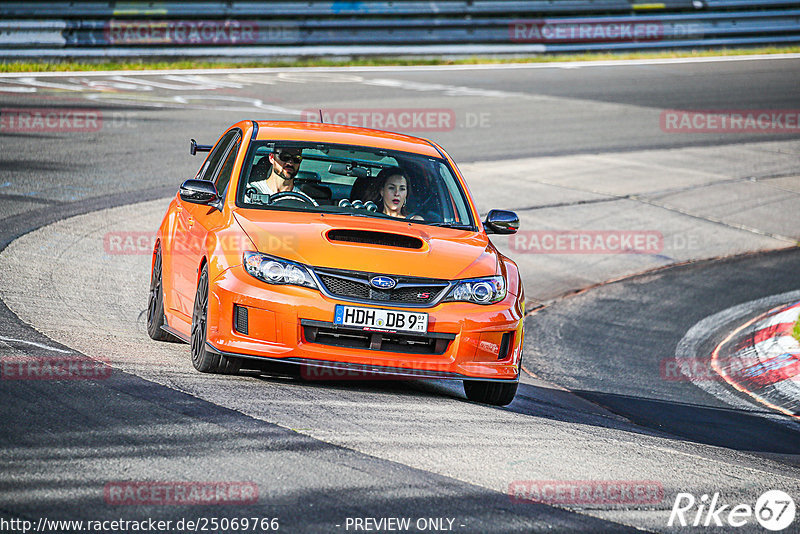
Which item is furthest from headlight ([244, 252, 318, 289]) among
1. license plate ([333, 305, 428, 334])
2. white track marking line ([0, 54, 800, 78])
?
white track marking line ([0, 54, 800, 78])

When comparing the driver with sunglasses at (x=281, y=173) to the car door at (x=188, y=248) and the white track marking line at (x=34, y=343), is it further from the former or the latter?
the white track marking line at (x=34, y=343)

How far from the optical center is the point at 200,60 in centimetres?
2602

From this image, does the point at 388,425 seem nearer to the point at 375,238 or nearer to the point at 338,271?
the point at 338,271

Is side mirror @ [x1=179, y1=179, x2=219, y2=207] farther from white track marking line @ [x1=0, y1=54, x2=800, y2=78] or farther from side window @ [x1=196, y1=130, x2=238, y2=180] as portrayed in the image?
white track marking line @ [x1=0, y1=54, x2=800, y2=78]

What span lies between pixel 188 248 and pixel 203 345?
1004 millimetres

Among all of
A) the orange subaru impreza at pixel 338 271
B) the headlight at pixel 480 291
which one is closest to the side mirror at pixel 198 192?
the orange subaru impreza at pixel 338 271

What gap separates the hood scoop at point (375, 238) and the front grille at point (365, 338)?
1.98 feet

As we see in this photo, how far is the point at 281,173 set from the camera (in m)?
7.98

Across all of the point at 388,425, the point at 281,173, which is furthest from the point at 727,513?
the point at 281,173

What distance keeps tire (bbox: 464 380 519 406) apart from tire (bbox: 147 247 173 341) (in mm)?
2313

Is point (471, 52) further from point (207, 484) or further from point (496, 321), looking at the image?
point (207, 484)

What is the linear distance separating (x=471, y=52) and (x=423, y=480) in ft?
→ 82.6

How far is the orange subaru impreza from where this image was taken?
676 centimetres

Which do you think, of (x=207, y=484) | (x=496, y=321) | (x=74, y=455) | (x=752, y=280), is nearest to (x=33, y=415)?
(x=74, y=455)
